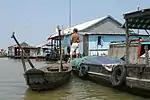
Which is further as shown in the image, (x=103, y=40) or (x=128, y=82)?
(x=103, y=40)

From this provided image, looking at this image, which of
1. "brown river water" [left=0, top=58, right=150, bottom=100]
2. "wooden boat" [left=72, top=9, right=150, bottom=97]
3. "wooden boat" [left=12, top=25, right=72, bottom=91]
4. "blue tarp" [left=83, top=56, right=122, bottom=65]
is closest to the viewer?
"wooden boat" [left=72, top=9, right=150, bottom=97]

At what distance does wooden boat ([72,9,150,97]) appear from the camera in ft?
29.6

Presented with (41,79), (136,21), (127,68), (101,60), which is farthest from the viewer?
(101,60)

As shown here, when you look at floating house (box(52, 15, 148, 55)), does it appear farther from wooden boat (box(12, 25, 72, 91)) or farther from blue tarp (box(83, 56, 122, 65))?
wooden boat (box(12, 25, 72, 91))

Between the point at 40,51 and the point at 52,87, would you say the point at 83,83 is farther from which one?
the point at 40,51

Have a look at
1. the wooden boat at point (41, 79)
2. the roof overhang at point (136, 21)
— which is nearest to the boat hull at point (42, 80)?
the wooden boat at point (41, 79)

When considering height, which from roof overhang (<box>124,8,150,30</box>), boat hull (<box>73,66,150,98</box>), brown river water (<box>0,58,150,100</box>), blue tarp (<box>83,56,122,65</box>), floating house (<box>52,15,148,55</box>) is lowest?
brown river water (<box>0,58,150,100</box>)

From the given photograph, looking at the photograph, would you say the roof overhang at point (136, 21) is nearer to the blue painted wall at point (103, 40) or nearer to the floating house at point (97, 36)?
the floating house at point (97, 36)

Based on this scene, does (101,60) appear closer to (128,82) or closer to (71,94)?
(71,94)

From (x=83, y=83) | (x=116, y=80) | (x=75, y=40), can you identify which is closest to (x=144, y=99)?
(x=116, y=80)

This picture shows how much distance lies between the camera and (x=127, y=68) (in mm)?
A: 9688

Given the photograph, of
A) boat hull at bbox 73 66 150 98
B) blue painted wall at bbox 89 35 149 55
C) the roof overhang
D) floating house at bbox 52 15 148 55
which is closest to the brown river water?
boat hull at bbox 73 66 150 98

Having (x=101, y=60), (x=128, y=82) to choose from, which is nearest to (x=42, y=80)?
(x=128, y=82)

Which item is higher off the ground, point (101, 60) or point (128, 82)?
point (101, 60)
